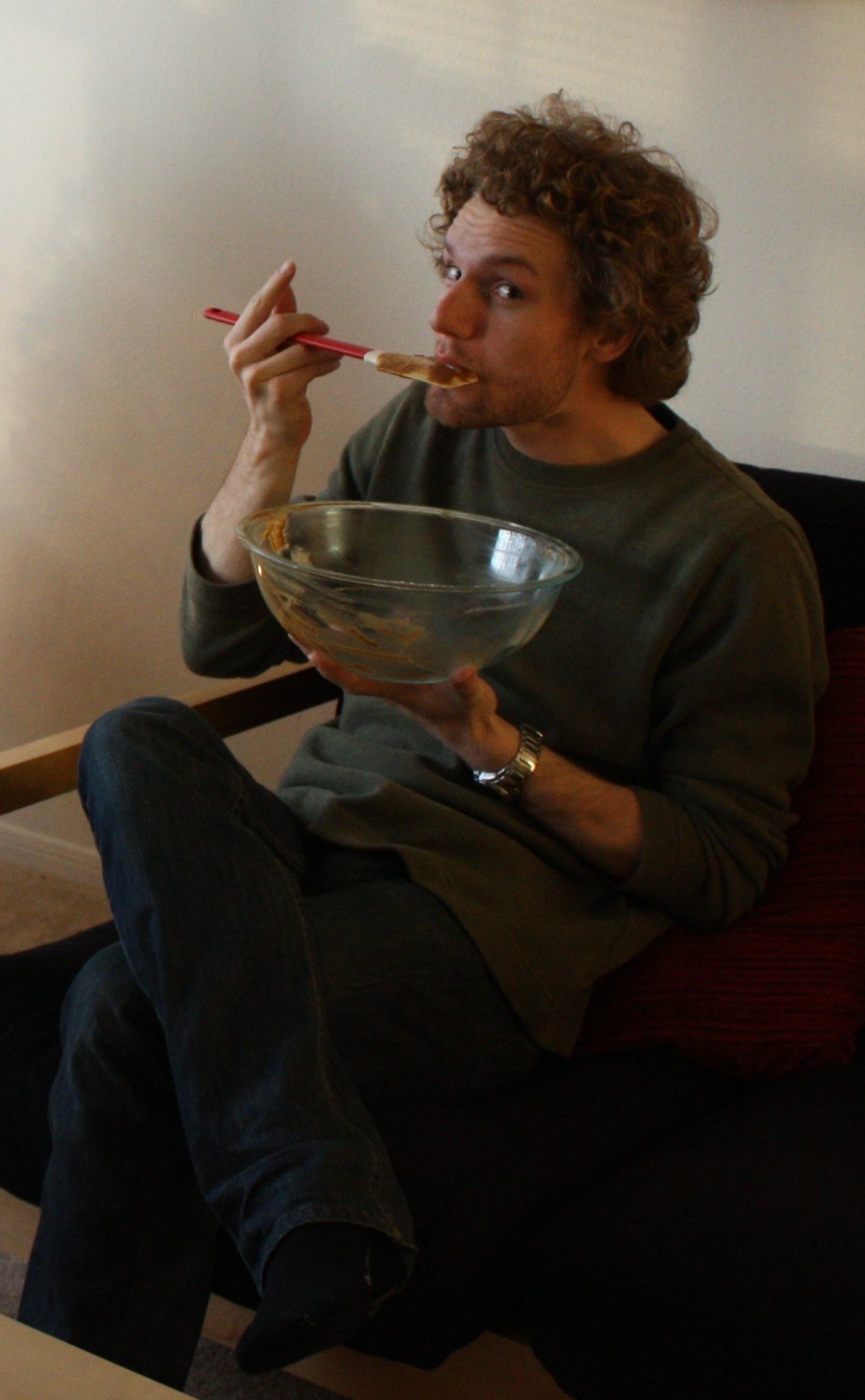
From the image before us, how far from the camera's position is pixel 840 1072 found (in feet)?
4.07

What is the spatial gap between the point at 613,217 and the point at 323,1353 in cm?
103

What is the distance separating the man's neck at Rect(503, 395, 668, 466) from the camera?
1347 millimetres

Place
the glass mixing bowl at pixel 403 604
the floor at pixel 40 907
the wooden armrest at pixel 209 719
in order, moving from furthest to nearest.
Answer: the floor at pixel 40 907, the wooden armrest at pixel 209 719, the glass mixing bowl at pixel 403 604

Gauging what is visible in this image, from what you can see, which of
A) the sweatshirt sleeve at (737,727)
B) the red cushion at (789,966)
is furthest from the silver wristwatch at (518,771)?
the red cushion at (789,966)

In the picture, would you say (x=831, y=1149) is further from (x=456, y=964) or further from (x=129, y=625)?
(x=129, y=625)

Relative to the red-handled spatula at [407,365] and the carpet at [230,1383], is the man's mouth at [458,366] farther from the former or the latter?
the carpet at [230,1383]

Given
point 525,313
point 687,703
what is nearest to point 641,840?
point 687,703

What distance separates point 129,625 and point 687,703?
3.90 ft

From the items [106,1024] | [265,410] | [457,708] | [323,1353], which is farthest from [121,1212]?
[265,410]

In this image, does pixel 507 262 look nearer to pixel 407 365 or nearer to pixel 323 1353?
pixel 407 365

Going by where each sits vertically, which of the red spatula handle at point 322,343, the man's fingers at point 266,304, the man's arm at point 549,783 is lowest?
the man's arm at point 549,783

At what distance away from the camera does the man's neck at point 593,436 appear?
4.42 feet

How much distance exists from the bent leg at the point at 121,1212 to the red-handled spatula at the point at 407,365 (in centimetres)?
57

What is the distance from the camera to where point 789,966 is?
1.26 m
